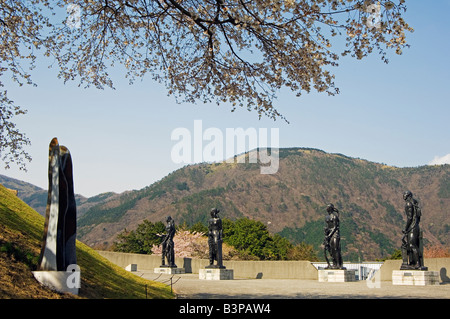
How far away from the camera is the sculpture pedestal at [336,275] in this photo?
17484 millimetres

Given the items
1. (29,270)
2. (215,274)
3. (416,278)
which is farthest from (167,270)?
(29,270)

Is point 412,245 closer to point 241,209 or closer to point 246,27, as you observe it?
point 246,27

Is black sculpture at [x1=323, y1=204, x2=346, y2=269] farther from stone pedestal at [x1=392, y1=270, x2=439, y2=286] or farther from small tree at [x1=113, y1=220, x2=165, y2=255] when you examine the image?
small tree at [x1=113, y1=220, x2=165, y2=255]

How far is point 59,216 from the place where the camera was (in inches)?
309

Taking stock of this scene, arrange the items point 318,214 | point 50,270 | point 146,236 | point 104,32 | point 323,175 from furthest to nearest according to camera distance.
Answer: point 323,175
point 318,214
point 146,236
point 104,32
point 50,270

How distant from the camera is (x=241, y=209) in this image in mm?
113125

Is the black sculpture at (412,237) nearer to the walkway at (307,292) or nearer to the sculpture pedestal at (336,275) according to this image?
the walkway at (307,292)

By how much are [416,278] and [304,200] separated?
10538cm

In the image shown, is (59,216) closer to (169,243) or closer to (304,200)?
(169,243)

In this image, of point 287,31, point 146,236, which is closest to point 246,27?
point 287,31

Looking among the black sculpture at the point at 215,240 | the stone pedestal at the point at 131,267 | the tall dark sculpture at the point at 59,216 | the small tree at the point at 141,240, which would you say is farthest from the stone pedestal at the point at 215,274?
the small tree at the point at 141,240

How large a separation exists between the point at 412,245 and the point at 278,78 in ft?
28.7

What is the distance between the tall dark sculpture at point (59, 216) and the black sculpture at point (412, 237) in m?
11.6

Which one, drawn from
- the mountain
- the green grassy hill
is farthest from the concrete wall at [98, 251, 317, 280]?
the mountain
